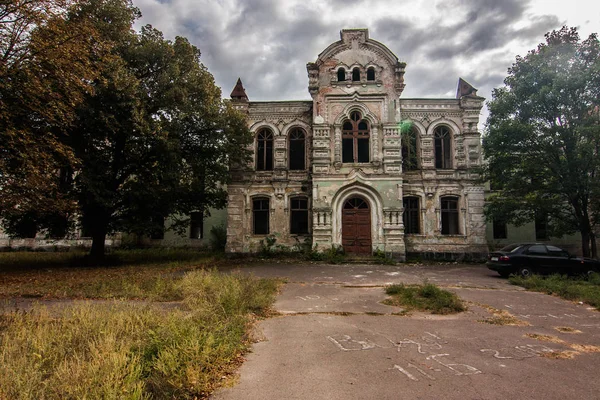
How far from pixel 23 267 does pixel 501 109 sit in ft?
77.7

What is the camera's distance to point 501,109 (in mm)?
16828

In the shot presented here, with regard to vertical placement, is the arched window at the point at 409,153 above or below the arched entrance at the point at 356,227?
above

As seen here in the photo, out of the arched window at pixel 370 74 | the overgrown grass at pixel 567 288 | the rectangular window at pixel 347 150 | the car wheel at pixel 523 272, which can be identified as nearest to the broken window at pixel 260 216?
the rectangular window at pixel 347 150

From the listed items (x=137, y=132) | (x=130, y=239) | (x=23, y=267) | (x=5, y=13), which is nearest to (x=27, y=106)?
(x=5, y=13)

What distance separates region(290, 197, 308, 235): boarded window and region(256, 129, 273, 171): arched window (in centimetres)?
277

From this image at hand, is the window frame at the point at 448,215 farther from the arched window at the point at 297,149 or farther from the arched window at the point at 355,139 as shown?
the arched window at the point at 297,149

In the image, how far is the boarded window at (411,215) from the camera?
811 inches

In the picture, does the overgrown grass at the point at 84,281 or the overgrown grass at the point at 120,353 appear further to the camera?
the overgrown grass at the point at 84,281

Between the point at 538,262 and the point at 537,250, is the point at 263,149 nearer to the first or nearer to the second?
the point at 537,250

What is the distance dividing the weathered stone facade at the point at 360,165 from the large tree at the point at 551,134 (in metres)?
3.53

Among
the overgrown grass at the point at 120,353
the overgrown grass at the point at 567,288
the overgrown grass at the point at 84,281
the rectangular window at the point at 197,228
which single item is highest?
the rectangular window at the point at 197,228

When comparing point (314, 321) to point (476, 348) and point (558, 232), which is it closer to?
point (476, 348)

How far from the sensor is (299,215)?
68.7 feet

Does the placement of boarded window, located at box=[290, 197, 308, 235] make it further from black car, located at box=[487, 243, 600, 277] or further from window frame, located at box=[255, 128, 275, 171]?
black car, located at box=[487, 243, 600, 277]
